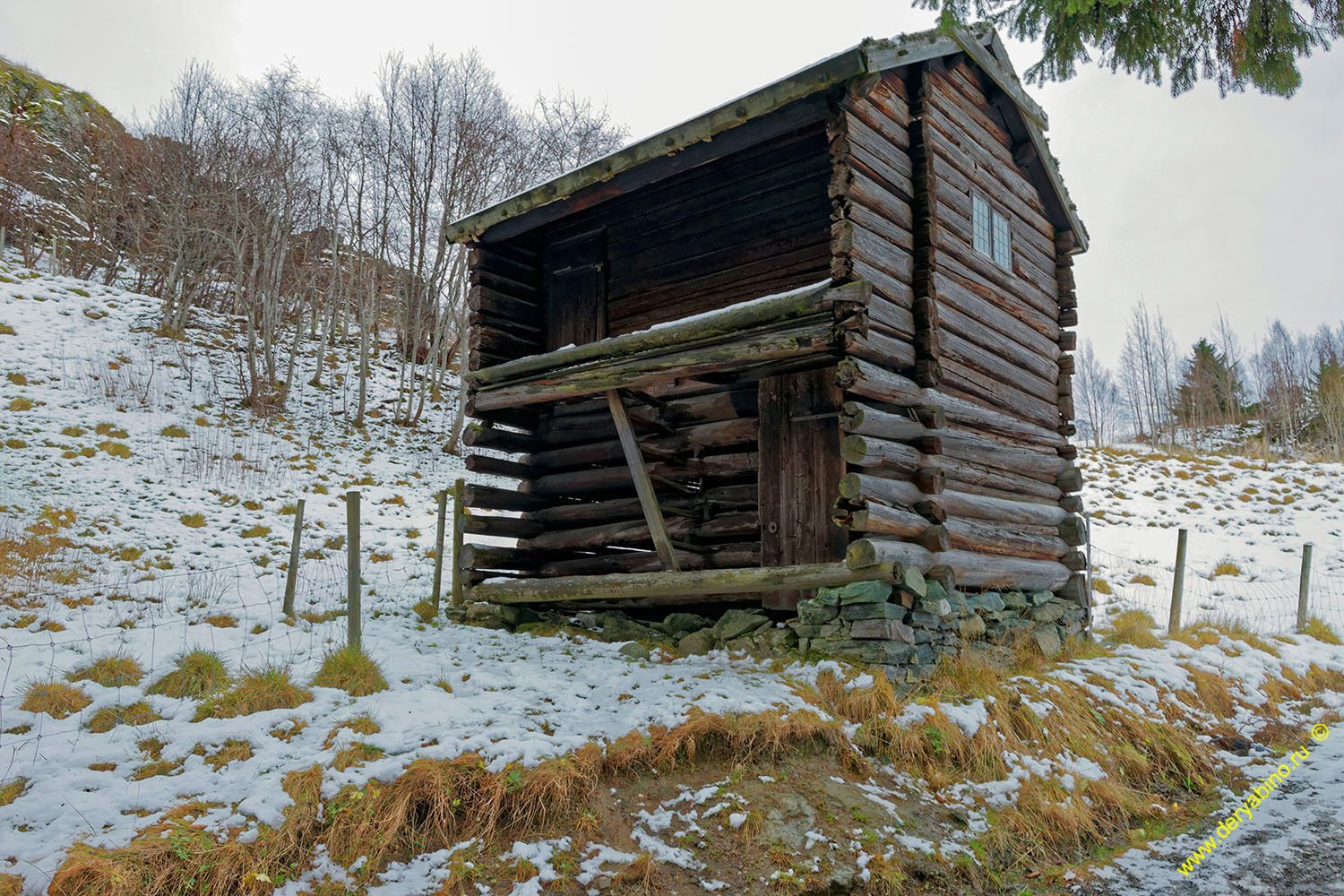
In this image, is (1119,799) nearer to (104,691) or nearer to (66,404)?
(104,691)

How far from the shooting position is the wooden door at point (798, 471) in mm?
8383

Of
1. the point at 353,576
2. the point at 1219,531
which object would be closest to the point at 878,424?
the point at 353,576

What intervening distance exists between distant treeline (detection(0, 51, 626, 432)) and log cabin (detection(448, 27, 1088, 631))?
1209cm

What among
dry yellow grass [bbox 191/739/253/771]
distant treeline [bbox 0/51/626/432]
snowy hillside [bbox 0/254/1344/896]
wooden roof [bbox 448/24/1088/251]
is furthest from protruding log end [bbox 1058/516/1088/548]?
distant treeline [bbox 0/51/626/432]

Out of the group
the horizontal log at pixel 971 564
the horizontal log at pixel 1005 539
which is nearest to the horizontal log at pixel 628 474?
the horizontal log at pixel 971 564

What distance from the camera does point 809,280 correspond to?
8.92 metres

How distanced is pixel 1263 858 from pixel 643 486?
587cm

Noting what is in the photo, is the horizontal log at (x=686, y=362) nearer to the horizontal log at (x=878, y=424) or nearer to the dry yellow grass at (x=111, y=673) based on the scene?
the horizontal log at (x=878, y=424)

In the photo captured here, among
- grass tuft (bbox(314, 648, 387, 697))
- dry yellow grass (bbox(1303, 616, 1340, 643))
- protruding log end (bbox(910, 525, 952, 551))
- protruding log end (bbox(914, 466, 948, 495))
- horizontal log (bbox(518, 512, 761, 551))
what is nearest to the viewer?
grass tuft (bbox(314, 648, 387, 697))

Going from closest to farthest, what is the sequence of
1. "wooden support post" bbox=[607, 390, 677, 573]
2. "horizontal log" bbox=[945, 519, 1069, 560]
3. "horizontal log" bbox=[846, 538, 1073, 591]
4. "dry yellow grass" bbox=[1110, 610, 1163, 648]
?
1. "horizontal log" bbox=[846, 538, 1073, 591]
2. "wooden support post" bbox=[607, 390, 677, 573]
3. "horizontal log" bbox=[945, 519, 1069, 560]
4. "dry yellow grass" bbox=[1110, 610, 1163, 648]

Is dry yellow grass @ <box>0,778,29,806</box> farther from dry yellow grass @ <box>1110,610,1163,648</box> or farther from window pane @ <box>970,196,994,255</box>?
dry yellow grass @ <box>1110,610,1163,648</box>

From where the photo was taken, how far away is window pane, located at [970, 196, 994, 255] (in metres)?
10.2

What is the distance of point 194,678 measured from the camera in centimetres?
660
